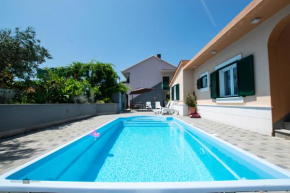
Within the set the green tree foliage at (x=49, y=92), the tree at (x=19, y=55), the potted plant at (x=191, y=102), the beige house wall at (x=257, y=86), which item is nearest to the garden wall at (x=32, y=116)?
the green tree foliage at (x=49, y=92)

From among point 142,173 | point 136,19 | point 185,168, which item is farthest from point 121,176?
point 136,19

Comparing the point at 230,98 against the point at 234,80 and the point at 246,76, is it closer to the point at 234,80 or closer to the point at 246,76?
the point at 234,80

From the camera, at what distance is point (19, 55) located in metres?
5.39

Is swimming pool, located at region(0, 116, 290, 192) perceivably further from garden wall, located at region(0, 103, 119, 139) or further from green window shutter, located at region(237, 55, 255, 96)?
garden wall, located at region(0, 103, 119, 139)

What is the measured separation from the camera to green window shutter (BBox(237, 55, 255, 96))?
478 centimetres

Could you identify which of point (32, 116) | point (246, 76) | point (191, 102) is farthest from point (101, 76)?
point (246, 76)

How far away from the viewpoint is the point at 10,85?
20.7 feet

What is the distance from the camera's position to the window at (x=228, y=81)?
624 centimetres

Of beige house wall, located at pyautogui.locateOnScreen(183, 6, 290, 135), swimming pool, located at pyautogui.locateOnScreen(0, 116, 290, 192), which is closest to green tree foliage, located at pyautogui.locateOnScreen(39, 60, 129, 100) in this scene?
swimming pool, located at pyautogui.locateOnScreen(0, 116, 290, 192)

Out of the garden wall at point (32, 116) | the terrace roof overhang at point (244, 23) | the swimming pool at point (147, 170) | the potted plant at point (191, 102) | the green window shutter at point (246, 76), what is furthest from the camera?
the potted plant at point (191, 102)

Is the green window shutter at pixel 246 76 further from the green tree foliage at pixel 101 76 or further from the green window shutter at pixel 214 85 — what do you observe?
the green tree foliage at pixel 101 76

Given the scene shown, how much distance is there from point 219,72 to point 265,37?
2925mm

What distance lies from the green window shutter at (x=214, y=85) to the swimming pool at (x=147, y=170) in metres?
3.64

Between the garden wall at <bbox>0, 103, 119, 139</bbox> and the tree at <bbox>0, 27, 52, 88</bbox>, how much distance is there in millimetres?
1800
